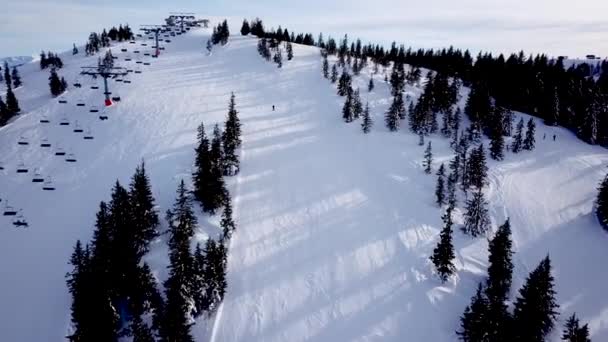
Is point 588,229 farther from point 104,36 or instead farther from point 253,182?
point 104,36

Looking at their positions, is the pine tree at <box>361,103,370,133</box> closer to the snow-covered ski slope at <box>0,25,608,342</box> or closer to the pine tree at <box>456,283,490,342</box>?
the snow-covered ski slope at <box>0,25,608,342</box>

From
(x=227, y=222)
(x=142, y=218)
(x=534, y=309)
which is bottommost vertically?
(x=534, y=309)

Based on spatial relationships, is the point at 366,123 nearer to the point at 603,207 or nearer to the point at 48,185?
the point at 603,207

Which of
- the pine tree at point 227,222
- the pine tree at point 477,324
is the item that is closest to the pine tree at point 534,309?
the pine tree at point 477,324

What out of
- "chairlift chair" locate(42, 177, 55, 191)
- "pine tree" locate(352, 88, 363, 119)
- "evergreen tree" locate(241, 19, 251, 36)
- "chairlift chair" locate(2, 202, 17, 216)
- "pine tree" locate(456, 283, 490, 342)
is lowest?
"pine tree" locate(456, 283, 490, 342)

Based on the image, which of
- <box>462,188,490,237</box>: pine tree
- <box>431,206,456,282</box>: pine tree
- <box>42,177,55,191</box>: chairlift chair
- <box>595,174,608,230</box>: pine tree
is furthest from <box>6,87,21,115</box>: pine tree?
<box>595,174,608,230</box>: pine tree

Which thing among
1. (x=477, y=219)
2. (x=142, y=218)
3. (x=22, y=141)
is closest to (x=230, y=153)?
(x=142, y=218)

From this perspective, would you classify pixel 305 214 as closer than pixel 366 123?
Yes
